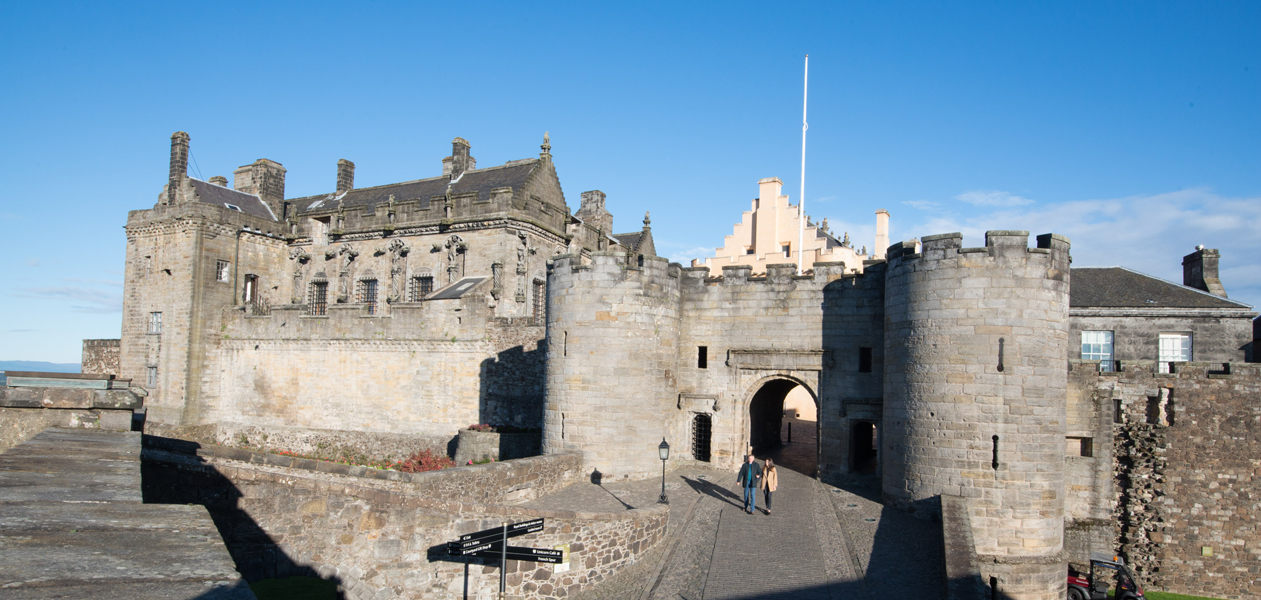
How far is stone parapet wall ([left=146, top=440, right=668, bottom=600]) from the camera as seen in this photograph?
13.0 meters

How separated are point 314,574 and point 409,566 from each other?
1.67 metres

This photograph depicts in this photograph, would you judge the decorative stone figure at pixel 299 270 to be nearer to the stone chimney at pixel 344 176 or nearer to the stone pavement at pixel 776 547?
the stone chimney at pixel 344 176

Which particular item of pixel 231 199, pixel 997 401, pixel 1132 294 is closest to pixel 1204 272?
pixel 1132 294

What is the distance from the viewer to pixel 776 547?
1402cm

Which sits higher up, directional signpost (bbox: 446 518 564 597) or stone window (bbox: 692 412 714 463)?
stone window (bbox: 692 412 714 463)

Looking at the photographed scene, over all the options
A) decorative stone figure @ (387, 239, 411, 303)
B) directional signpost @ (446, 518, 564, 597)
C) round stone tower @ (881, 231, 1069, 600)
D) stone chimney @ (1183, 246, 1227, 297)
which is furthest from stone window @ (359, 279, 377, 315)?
stone chimney @ (1183, 246, 1227, 297)

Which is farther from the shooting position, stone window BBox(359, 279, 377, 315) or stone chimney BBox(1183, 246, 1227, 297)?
stone window BBox(359, 279, 377, 315)

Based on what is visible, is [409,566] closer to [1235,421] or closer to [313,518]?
[313,518]

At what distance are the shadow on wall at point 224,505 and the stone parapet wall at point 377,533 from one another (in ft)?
0.06

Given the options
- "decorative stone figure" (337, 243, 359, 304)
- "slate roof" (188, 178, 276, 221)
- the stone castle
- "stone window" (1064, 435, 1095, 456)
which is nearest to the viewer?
the stone castle

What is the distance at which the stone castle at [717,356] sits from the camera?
15727mm

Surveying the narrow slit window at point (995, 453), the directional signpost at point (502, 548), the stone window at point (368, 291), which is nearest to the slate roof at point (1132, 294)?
the narrow slit window at point (995, 453)

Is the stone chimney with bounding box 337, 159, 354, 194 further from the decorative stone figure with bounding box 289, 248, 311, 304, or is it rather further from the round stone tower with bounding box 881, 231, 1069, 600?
the round stone tower with bounding box 881, 231, 1069, 600

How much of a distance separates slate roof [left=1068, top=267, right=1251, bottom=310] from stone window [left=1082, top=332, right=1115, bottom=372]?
92 centimetres
